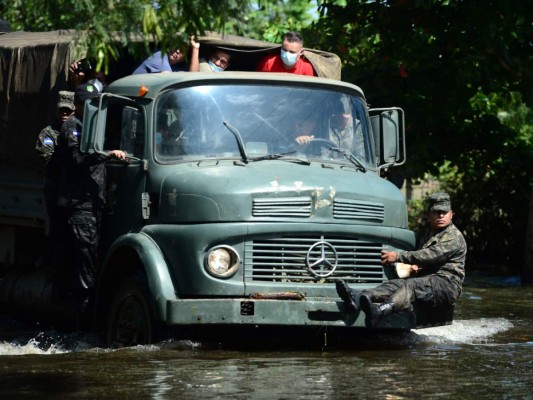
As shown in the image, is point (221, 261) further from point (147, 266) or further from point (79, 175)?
point (79, 175)

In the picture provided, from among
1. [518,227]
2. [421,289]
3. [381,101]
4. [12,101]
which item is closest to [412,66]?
[381,101]

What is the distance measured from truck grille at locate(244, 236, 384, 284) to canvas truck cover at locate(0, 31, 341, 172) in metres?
2.82

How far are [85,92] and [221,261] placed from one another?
2285mm

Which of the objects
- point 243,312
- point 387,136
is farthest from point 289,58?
point 243,312

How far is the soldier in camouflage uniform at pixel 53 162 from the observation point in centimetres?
1217

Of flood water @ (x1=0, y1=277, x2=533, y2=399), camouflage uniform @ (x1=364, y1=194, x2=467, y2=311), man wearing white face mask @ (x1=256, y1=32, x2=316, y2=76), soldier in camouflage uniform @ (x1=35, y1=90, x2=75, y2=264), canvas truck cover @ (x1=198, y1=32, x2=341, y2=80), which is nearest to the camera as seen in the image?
flood water @ (x1=0, y1=277, x2=533, y2=399)

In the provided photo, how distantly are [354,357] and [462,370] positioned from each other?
99 cm

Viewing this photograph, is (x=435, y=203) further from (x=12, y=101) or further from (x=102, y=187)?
(x=12, y=101)

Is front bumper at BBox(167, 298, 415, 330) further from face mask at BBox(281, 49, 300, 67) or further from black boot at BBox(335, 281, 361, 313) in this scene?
face mask at BBox(281, 49, 300, 67)

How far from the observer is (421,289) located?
1145 centimetres

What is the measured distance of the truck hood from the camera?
35.3 feet

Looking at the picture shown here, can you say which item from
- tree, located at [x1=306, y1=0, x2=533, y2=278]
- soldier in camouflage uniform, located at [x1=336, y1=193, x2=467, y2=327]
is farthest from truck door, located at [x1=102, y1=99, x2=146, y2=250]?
tree, located at [x1=306, y1=0, x2=533, y2=278]

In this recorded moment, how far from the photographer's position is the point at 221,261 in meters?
10.8

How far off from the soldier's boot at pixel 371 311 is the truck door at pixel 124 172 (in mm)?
1935
